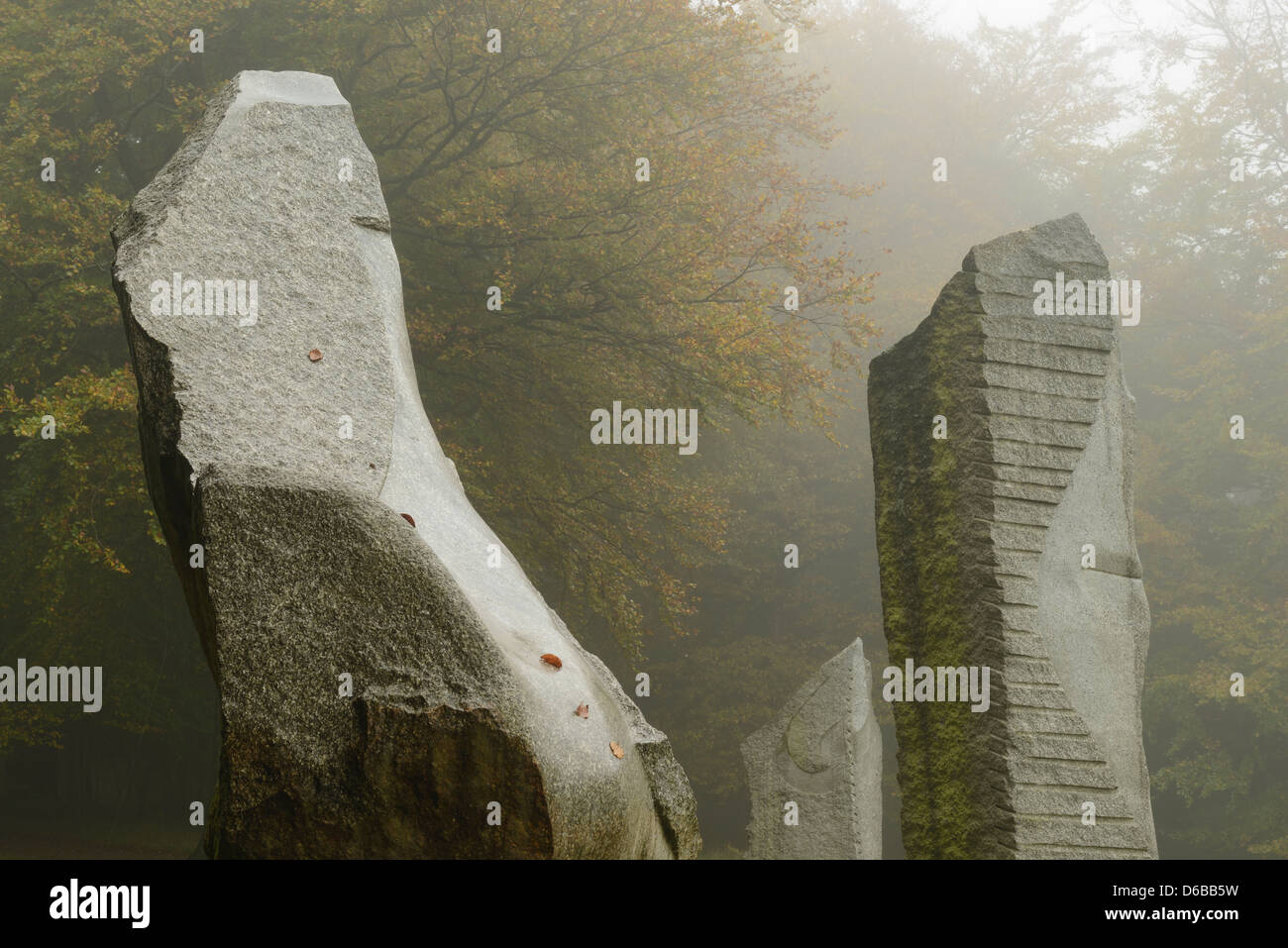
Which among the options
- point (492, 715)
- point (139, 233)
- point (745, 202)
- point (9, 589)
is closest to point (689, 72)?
point (745, 202)

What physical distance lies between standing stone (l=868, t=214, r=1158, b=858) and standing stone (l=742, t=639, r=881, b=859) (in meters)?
4.41

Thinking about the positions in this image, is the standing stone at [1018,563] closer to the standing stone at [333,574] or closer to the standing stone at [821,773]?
the standing stone at [333,574]

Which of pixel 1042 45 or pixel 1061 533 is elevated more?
pixel 1042 45

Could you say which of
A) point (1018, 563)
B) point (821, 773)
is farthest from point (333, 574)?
point (821, 773)

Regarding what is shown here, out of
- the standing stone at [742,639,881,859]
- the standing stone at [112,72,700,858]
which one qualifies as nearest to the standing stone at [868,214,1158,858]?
the standing stone at [112,72,700,858]

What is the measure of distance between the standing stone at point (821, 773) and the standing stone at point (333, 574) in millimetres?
5394

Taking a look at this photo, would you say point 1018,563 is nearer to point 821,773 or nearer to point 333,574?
point 333,574

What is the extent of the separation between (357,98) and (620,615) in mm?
5901

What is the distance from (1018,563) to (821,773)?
5067mm

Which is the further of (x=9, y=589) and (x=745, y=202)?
(x=745, y=202)

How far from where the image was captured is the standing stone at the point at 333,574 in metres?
2.44

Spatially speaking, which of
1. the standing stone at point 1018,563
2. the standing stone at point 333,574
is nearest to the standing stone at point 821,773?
the standing stone at point 1018,563

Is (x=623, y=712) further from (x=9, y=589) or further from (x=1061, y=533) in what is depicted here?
(x=9, y=589)

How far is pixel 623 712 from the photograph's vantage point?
9.86 feet
